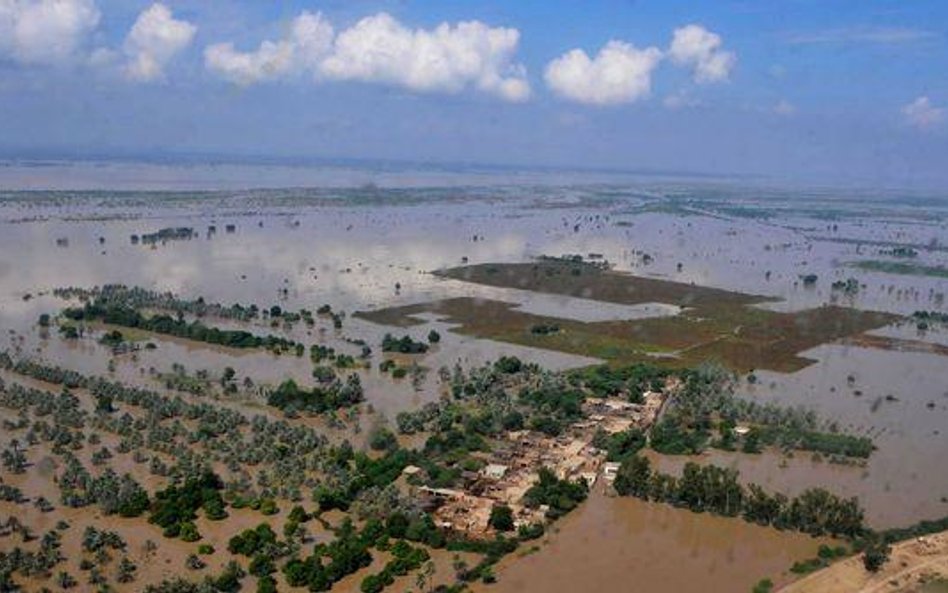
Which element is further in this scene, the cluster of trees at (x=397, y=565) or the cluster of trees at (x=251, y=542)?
the cluster of trees at (x=251, y=542)

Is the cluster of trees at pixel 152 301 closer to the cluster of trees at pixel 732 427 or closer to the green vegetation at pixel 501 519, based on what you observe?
the cluster of trees at pixel 732 427

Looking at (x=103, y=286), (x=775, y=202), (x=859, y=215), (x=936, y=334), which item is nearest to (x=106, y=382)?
(x=103, y=286)

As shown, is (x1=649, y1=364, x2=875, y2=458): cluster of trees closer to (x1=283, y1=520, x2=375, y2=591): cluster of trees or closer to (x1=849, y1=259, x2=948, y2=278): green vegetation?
(x1=283, y1=520, x2=375, y2=591): cluster of trees

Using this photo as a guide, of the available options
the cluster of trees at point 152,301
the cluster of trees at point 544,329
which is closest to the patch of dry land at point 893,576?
the cluster of trees at point 544,329

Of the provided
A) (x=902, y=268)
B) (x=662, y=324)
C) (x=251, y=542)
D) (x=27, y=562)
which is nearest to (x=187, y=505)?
(x=251, y=542)

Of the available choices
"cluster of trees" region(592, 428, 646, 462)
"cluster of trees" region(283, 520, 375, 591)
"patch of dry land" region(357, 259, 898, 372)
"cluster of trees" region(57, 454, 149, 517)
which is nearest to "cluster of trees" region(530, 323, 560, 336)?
"patch of dry land" region(357, 259, 898, 372)
